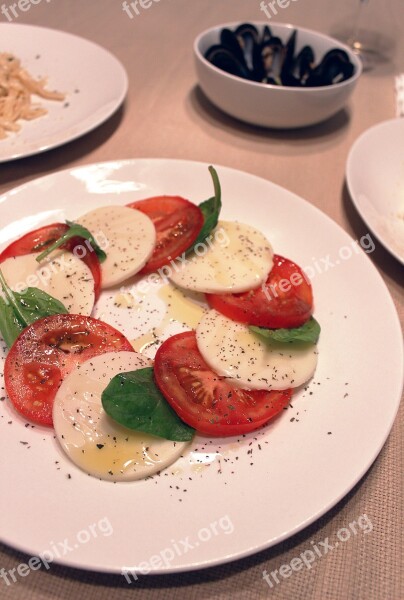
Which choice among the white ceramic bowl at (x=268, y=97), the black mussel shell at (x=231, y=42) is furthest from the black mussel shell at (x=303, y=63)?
the black mussel shell at (x=231, y=42)

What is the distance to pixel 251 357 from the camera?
1.53 meters

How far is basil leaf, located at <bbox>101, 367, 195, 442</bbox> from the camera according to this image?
1265 mm

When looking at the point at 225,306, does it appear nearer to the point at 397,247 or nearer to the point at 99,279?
the point at 99,279

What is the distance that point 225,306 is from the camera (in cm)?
168

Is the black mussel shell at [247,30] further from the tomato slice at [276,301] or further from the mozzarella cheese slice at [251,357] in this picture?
the mozzarella cheese slice at [251,357]

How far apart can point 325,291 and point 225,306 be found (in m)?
0.40

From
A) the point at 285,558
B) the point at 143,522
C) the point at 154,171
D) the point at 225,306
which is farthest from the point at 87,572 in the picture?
the point at 154,171

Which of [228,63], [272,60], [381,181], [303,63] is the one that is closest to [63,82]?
[228,63]

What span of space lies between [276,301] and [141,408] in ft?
2.13

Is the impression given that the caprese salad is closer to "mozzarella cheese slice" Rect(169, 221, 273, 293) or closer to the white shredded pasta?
"mozzarella cheese slice" Rect(169, 221, 273, 293)

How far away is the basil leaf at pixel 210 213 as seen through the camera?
1864 millimetres

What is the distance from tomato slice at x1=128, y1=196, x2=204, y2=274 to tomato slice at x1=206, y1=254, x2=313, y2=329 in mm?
241

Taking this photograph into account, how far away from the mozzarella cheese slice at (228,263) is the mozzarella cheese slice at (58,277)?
0.33 m

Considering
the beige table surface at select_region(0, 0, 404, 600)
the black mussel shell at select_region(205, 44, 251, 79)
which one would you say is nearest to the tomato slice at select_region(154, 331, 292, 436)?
the beige table surface at select_region(0, 0, 404, 600)
